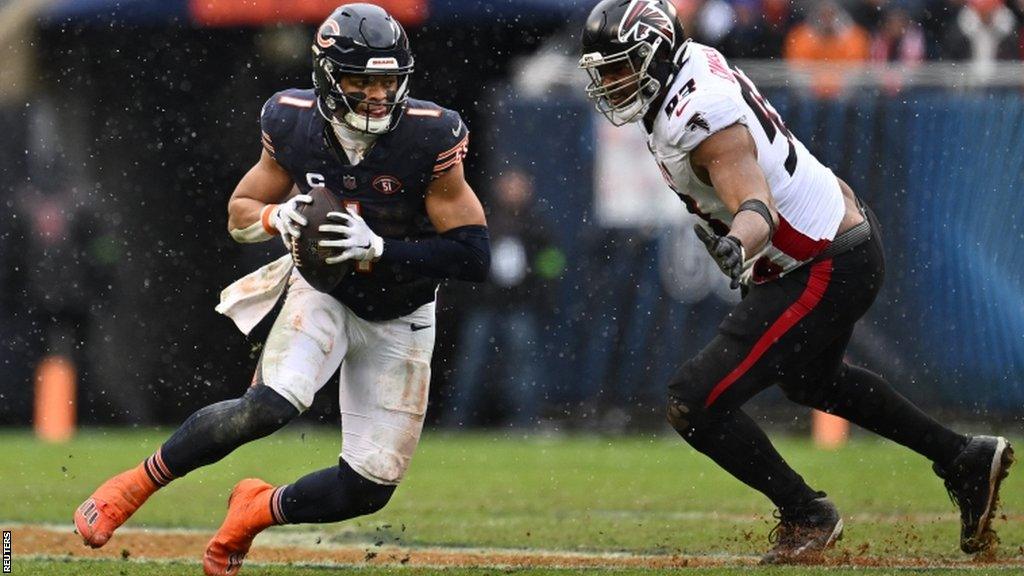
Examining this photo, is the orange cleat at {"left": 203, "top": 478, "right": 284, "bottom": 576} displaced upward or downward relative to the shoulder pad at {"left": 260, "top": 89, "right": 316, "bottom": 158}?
downward

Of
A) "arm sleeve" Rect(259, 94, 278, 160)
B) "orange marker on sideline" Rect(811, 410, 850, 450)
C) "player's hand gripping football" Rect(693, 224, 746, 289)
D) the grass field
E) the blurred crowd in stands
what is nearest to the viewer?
"player's hand gripping football" Rect(693, 224, 746, 289)

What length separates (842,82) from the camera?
10.3 metres

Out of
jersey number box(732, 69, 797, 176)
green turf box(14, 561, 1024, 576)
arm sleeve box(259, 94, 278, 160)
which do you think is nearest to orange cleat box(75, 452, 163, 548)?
green turf box(14, 561, 1024, 576)

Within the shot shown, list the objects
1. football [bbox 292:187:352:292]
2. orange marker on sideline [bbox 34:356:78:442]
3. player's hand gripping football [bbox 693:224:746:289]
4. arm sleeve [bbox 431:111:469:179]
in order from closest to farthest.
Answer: player's hand gripping football [bbox 693:224:746:289]
football [bbox 292:187:352:292]
arm sleeve [bbox 431:111:469:179]
orange marker on sideline [bbox 34:356:78:442]

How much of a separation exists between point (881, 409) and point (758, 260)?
71cm

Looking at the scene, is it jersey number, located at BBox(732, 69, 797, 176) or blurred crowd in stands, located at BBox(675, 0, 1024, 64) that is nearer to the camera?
jersey number, located at BBox(732, 69, 797, 176)

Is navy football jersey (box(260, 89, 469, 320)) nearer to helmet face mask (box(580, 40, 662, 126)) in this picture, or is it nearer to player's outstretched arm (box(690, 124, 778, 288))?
helmet face mask (box(580, 40, 662, 126))

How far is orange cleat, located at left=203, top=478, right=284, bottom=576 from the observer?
5.29 metres

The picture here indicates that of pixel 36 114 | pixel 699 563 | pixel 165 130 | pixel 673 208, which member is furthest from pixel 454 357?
pixel 699 563

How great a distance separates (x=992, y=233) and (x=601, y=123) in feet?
8.00

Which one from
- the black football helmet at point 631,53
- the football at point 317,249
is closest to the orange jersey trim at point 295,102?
the football at point 317,249

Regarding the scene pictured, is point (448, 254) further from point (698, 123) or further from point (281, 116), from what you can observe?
point (698, 123)

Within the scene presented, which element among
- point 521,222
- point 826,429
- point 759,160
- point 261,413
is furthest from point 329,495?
point 826,429

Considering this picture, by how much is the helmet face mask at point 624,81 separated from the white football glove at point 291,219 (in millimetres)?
1018
